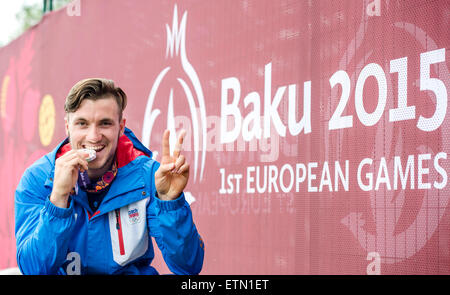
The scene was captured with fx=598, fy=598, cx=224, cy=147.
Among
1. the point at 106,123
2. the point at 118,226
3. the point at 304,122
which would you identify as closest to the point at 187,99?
the point at 304,122

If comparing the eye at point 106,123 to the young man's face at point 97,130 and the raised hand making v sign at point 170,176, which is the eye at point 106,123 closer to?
the young man's face at point 97,130

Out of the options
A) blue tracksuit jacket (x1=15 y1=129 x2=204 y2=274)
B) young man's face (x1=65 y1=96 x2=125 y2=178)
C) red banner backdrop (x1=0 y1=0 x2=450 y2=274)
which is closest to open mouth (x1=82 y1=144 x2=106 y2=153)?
young man's face (x1=65 y1=96 x2=125 y2=178)

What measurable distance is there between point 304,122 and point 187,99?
117 cm

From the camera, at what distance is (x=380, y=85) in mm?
2623

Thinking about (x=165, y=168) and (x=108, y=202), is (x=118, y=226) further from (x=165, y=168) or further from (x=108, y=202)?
(x=165, y=168)

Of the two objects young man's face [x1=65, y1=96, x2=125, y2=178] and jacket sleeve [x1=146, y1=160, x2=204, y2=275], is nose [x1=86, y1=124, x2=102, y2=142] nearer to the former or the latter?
young man's face [x1=65, y1=96, x2=125, y2=178]

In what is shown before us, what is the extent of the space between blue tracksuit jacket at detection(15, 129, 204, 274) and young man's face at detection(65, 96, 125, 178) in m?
0.08

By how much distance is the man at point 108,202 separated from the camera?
204cm

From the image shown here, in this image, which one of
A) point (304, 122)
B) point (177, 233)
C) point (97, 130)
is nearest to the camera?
point (177, 233)

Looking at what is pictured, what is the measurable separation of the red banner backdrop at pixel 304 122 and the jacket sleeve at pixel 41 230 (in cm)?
131

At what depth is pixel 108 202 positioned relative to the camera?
2115 mm

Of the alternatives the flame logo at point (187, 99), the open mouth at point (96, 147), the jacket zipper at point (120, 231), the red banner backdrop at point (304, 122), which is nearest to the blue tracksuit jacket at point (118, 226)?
the jacket zipper at point (120, 231)

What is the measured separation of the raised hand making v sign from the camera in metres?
2.02
